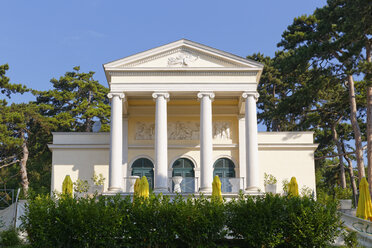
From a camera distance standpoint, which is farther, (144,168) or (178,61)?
(144,168)

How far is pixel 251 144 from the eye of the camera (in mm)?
27984

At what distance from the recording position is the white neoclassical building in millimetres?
28594

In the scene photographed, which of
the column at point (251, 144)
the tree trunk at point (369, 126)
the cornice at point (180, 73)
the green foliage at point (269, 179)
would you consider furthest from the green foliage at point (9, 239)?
the tree trunk at point (369, 126)

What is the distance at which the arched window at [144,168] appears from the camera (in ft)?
106

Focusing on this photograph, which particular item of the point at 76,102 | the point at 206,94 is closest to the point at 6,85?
the point at 76,102

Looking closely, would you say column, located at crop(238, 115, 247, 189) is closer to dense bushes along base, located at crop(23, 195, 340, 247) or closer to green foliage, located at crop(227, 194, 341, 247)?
green foliage, located at crop(227, 194, 341, 247)

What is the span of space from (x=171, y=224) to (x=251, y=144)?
1438cm

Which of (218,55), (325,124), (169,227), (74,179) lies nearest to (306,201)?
(169,227)

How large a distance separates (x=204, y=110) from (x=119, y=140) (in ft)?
17.7

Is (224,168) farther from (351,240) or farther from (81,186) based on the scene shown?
(351,240)

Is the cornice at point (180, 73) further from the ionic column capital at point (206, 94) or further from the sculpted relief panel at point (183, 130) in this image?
the sculpted relief panel at point (183, 130)

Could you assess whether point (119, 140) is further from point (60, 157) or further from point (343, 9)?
point (343, 9)

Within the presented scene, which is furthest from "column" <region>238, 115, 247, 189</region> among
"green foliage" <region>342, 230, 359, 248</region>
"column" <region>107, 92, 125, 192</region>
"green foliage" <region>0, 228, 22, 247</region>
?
"green foliage" <region>0, 228, 22, 247</region>

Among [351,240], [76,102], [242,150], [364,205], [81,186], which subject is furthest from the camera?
[76,102]
